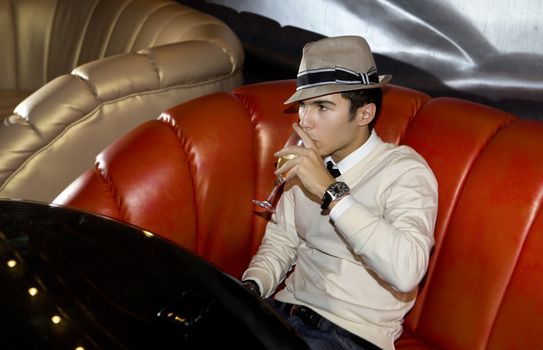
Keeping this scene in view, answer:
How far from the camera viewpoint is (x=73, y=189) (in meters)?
1.95

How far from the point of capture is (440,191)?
6.50 feet

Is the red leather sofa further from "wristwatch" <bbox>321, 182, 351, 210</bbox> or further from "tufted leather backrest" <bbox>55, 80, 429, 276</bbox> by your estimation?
"wristwatch" <bbox>321, 182, 351, 210</bbox>

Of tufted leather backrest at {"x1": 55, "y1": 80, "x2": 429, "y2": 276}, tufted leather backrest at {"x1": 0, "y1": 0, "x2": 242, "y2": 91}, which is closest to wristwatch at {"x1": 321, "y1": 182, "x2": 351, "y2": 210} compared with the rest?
tufted leather backrest at {"x1": 55, "y1": 80, "x2": 429, "y2": 276}

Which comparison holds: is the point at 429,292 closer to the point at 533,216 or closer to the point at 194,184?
the point at 533,216

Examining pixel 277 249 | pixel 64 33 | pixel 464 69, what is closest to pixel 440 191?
pixel 277 249

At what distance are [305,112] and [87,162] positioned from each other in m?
1.05

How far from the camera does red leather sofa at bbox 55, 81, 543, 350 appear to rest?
1854mm

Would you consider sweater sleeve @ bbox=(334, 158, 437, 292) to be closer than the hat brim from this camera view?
Yes

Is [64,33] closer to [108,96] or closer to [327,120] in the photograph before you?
[108,96]

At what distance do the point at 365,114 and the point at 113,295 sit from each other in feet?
3.09

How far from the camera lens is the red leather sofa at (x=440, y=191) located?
185 cm

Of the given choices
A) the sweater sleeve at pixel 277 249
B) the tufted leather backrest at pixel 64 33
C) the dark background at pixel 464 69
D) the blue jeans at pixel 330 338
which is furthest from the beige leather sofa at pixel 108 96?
the blue jeans at pixel 330 338

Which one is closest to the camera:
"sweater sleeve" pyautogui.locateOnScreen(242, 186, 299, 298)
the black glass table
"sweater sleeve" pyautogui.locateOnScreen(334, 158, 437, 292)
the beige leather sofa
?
the black glass table

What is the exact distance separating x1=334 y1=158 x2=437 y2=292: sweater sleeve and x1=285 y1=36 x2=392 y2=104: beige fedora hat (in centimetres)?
29
